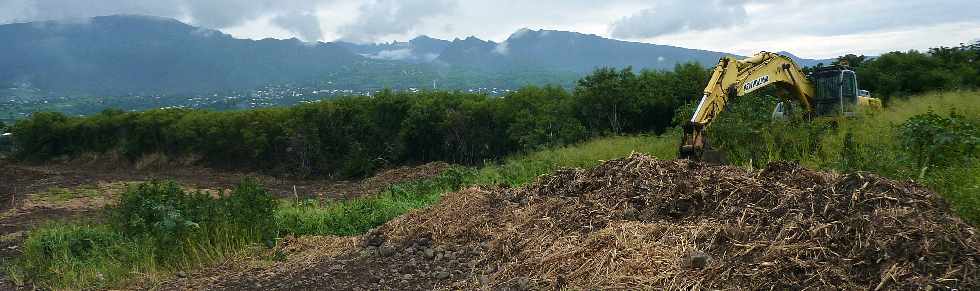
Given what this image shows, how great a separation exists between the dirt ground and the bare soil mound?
3872 mm

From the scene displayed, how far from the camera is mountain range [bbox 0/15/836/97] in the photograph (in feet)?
408

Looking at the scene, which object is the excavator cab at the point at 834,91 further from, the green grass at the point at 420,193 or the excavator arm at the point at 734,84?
the green grass at the point at 420,193

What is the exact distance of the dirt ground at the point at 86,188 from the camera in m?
10.5

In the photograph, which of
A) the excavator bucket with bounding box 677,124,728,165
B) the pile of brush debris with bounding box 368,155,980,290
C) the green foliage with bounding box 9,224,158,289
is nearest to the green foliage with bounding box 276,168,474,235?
the pile of brush debris with bounding box 368,155,980,290

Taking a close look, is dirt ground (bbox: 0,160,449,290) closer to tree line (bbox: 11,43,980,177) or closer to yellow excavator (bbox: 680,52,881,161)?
tree line (bbox: 11,43,980,177)

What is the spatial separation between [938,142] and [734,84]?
110 inches

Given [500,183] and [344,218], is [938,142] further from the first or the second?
[344,218]

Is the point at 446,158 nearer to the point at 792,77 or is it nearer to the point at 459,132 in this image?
the point at 459,132

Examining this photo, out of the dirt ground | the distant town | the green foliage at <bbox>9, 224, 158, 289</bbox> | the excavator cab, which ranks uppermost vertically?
the excavator cab

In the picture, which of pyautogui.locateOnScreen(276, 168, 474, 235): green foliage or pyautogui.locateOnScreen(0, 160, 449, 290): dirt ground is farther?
pyautogui.locateOnScreen(0, 160, 449, 290): dirt ground

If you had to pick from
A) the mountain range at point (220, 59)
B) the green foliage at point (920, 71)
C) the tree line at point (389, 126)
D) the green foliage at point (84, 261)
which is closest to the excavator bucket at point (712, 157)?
the green foliage at point (84, 261)

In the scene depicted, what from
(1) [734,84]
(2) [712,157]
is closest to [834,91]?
(1) [734,84]

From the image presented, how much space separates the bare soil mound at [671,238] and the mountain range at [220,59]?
95205 millimetres

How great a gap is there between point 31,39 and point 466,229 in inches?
7669
